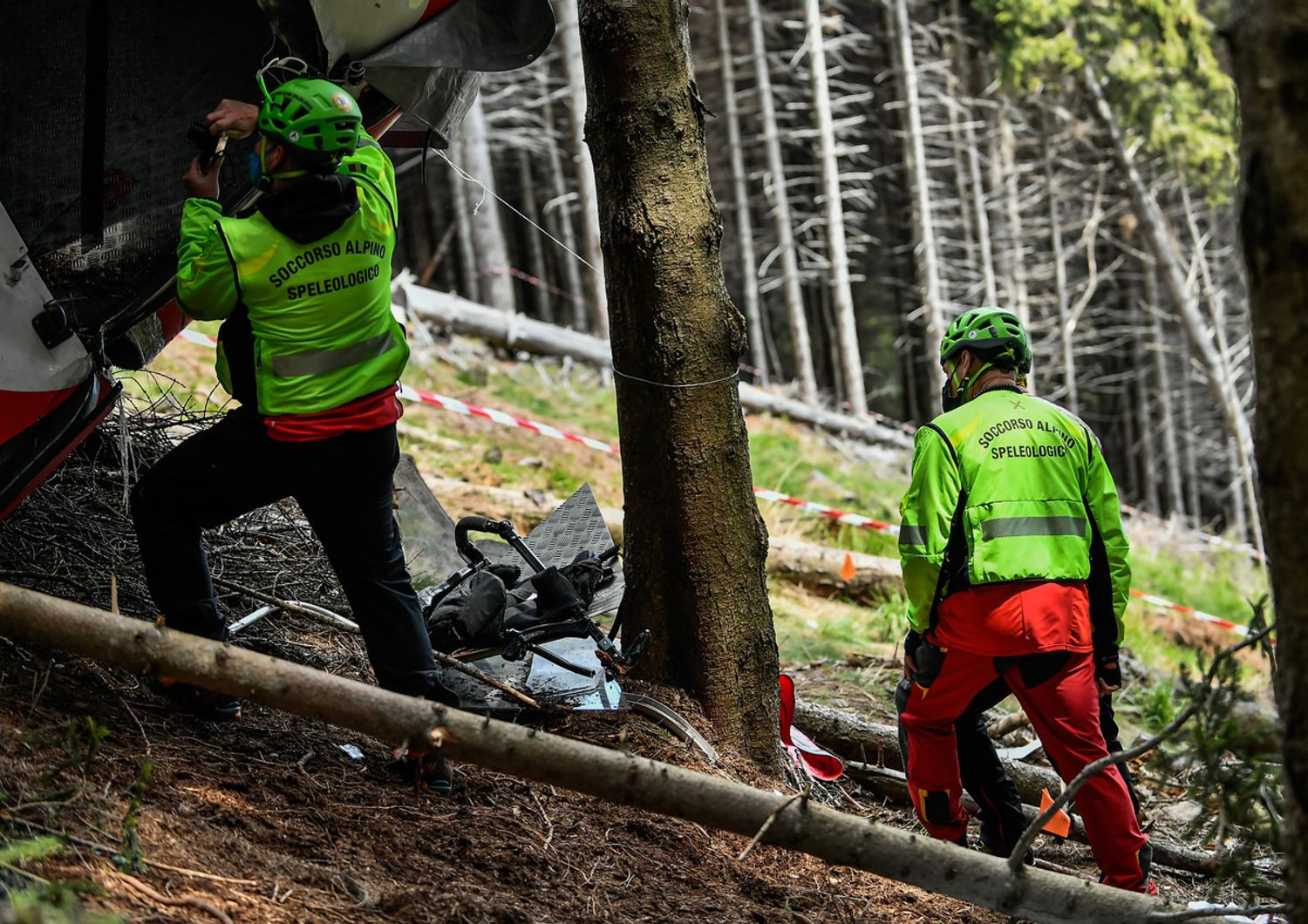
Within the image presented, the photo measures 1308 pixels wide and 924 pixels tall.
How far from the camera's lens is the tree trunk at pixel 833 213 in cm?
1981

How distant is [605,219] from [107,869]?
3.00 metres

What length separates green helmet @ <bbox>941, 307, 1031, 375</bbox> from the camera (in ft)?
15.6

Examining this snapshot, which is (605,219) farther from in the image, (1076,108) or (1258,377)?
(1076,108)

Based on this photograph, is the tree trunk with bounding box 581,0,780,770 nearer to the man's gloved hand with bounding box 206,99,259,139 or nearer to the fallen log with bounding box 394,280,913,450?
the man's gloved hand with bounding box 206,99,259,139

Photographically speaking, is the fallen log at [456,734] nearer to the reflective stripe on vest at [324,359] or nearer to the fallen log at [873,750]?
the reflective stripe on vest at [324,359]

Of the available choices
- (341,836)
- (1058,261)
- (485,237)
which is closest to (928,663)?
(341,836)

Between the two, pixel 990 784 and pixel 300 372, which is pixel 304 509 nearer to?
pixel 300 372

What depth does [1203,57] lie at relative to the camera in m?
18.2

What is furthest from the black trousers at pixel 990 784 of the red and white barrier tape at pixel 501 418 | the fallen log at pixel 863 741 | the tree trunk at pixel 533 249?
the tree trunk at pixel 533 249

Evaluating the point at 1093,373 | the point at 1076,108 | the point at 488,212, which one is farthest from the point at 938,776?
the point at 1093,373

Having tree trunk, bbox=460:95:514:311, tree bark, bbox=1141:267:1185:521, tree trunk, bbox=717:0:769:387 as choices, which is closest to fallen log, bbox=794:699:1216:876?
tree trunk, bbox=460:95:514:311

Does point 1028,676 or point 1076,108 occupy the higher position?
point 1076,108

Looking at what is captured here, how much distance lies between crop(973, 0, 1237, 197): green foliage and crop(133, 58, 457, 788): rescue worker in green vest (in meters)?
15.8

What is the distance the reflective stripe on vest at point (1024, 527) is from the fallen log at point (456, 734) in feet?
4.80
